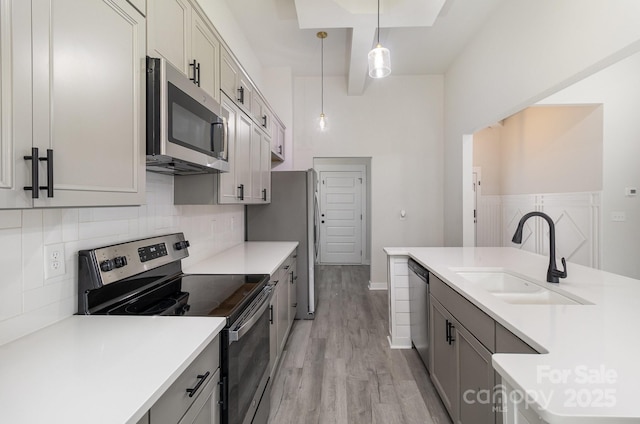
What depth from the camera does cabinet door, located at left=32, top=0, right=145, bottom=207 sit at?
0.78 m

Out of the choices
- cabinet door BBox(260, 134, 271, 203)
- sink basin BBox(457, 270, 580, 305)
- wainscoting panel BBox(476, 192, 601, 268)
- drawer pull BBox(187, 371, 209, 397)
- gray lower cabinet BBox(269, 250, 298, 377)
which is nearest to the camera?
drawer pull BBox(187, 371, 209, 397)

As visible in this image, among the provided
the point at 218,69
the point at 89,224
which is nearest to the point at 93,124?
the point at 89,224

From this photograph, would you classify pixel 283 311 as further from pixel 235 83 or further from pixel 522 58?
pixel 522 58

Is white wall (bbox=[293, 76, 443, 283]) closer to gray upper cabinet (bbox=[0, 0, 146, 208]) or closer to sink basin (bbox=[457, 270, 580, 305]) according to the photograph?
sink basin (bbox=[457, 270, 580, 305])

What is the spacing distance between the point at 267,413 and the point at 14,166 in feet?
5.67

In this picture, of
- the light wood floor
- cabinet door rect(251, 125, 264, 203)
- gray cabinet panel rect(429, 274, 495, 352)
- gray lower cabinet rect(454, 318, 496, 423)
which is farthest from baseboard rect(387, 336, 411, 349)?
cabinet door rect(251, 125, 264, 203)

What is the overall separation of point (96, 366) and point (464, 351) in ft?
5.09

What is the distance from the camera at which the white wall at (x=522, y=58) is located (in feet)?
5.78

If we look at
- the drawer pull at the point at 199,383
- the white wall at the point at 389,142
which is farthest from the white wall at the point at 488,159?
the drawer pull at the point at 199,383

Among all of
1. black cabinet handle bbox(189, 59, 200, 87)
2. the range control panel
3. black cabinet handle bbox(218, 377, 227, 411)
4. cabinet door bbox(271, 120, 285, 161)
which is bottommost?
black cabinet handle bbox(218, 377, 227, 411)

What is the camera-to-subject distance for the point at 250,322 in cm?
139

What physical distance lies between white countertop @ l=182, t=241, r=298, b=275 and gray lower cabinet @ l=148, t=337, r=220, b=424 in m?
0.85

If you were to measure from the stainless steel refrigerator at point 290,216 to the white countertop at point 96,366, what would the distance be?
2.34 meters

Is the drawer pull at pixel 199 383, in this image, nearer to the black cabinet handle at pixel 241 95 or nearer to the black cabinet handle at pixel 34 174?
the black cabinet handle at pixel 34 174
